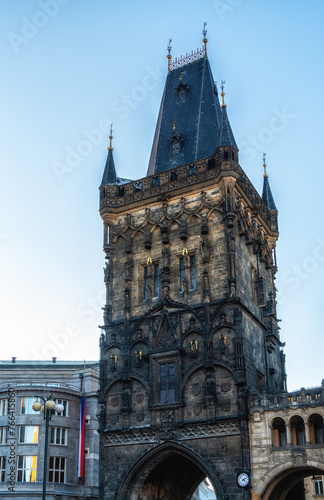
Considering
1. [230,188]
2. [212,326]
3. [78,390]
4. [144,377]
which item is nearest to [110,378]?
[144,377]

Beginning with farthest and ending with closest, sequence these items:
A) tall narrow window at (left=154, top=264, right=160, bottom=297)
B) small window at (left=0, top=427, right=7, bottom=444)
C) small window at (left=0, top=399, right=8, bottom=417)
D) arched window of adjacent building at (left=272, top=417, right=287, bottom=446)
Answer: small window at (left=0, top=399, right=8, bottom=417), small window at (left=0, top=427, right=7, bottom=444), tall narrow window at (left=154, top=264, right=160, bottom=297), arched window of adjacent building at (left=272, top=417, right=287, bottom=446)

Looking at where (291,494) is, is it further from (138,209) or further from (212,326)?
(138,209)

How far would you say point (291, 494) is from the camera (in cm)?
3781

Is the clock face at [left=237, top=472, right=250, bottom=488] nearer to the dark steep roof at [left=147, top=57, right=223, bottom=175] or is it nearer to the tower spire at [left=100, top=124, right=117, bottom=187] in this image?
the dark steep roof at [left=147, top=57, right=223, bottom=175]

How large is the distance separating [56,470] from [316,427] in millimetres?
24165

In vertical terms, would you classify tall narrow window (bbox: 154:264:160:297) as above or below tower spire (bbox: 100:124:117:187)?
below

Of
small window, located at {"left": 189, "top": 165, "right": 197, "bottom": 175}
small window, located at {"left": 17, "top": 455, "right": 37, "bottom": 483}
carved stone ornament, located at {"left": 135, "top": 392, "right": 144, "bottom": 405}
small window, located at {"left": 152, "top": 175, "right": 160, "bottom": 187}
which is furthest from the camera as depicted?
small window, located at {"left": 17, "top": 455, "right": 37, "bottom": 483}

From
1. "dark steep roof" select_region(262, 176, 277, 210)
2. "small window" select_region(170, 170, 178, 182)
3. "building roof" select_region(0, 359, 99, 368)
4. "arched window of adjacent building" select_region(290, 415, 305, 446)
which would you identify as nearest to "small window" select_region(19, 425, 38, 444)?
Answer: "building roof" select_region(0, 359, 99, 368)

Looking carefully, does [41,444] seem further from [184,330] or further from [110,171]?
[110,171]

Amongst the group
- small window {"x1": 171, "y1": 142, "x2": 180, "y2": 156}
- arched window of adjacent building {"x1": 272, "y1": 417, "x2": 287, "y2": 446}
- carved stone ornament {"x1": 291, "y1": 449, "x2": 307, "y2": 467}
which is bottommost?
carved stone ornament {"x1": 291, "y1": 449, "x2": 307, "y2": 467}

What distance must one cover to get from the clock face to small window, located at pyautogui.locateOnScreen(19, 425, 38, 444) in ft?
70.7

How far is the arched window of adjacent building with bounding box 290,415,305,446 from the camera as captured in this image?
3153cm

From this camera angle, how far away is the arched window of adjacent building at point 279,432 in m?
31.9

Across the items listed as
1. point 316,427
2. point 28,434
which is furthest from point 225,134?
point 28,434
